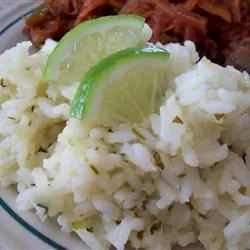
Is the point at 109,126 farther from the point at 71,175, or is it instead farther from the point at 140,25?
the point at 140,25

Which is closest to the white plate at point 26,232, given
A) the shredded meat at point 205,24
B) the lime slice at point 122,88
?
the lime slice at point 122,88

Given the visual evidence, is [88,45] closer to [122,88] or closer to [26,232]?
[122,88]

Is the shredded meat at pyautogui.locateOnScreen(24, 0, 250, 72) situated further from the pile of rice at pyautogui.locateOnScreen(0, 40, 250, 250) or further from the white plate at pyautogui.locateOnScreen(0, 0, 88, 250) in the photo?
the white plate at pyautogui.locateOnScreen(0, 0, 88, 250)

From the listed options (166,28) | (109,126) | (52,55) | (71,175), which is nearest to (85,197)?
(71,175)

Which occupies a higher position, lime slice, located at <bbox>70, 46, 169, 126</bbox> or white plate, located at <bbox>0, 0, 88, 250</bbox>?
lime slice, located at <bbox>70, 46, 169, 126</bbox>

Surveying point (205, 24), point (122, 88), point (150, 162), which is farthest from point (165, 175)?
point (205, 24)

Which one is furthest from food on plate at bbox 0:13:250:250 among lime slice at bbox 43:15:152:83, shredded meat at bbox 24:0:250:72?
shredded meat at bbox 24:0:250:72
